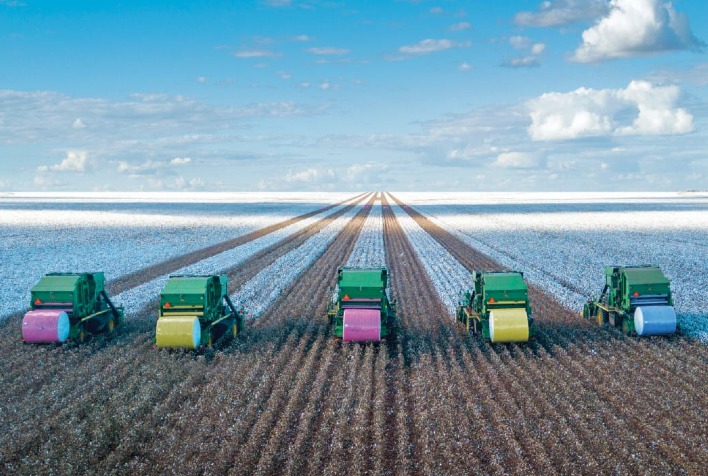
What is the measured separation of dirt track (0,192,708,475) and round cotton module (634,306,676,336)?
441 mm

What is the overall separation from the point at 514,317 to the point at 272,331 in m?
6.40

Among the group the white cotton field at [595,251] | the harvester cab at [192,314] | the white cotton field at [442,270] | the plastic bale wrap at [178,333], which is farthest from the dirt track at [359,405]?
the white cotton field at [595,251]

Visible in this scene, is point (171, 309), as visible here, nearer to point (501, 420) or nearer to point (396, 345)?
point (396, 345)

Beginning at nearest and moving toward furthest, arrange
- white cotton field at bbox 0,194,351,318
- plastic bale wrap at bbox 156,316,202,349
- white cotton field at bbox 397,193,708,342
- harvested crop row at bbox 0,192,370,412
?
harvested crop row at bbox 0,192,370,412, plastic bale wrap at bbox 156,316,202,349, white cotton field at bbox 397,193,708,342, white cotton field at bbox 0,194,351,318

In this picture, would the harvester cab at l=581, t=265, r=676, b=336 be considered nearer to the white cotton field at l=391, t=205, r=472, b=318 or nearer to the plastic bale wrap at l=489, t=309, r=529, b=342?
the plastic bale wrap at l=489, t=309, r=529, b=342

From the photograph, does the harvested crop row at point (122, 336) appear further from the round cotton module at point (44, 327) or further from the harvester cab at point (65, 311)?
the harvester cab at point (65, 311)

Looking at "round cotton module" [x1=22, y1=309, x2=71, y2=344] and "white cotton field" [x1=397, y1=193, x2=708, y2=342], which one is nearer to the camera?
"round cotton module" [x1=22, y1=309, x2=71, y2=344]

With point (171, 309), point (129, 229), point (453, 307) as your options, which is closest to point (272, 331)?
point (171, 309)

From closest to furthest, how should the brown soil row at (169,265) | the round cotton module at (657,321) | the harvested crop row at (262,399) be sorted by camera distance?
the harvested crop row at (262,399) < the round cotton module at (657,321) < the brown soil row at (169,265)

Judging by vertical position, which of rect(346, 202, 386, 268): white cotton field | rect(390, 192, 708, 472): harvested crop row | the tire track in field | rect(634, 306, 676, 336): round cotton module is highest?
rect(346, 202, 386, 268): white cotton field

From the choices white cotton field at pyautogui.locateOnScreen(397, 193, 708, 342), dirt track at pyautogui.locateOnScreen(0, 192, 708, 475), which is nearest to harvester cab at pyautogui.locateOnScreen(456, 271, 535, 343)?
dirt track at pyautogui.locateOnScreen(0, 192, 708, 475)

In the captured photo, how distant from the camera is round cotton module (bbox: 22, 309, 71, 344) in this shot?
614 inches

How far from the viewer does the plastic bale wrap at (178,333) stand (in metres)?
15.0

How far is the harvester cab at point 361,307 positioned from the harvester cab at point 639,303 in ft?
20.6
